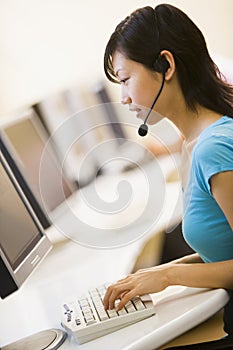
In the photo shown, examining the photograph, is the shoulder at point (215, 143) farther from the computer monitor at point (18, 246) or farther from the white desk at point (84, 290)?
the computer monitor at point (18, 246)

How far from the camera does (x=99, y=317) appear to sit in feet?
3.55

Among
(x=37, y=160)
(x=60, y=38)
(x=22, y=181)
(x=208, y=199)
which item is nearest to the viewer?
(x=208, y=199)

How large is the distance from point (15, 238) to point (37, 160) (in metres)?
0.79

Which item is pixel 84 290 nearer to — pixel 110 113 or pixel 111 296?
pixel 111 296

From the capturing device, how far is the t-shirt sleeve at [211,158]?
110 cm

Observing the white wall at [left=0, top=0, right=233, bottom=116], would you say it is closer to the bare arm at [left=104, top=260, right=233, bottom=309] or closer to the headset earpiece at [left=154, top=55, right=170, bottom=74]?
the headset earpiece at [left=154, top=55, right=170, bottom=74]

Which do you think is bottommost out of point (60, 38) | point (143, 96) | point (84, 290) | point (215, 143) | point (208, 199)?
point (84, 290)

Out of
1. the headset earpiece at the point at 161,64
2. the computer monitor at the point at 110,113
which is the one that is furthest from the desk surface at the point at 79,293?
the computer monitor at the point at 110,113

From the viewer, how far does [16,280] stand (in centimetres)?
117

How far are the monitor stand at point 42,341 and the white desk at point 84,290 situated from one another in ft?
0.07

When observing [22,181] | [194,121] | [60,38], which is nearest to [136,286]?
[194,121]

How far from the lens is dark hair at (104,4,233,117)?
4.18 ft

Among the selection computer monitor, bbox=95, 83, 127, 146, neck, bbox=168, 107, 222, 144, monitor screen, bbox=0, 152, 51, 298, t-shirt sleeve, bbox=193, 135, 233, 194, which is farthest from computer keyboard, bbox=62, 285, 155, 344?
computer monitor, bbox=95, 83, 127, 146

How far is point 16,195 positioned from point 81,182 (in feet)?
2.84
